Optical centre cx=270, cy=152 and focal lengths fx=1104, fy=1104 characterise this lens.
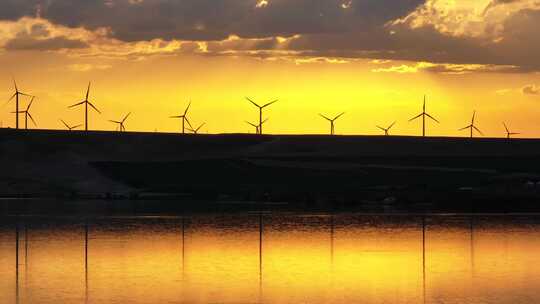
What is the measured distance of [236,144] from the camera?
196 metres

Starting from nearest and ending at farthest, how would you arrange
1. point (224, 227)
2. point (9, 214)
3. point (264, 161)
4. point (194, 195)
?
point (224, 227)
point (9, 214)
point (194, 195)
point (264, 161)

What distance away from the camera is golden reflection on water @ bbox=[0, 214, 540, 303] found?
4244 cm

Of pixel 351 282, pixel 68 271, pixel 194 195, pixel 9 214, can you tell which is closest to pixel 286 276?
pixel 351 282

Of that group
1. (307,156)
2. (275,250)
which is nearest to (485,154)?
(307,156)

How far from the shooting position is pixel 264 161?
167 m

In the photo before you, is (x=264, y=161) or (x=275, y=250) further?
(x=264, y=161)

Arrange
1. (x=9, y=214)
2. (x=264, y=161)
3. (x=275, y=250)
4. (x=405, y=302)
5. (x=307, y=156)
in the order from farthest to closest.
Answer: (x=307, y=156) → (x=264, y=161) → (x=9, y=214) → (x=275, y=250) → (x=405, y=302)

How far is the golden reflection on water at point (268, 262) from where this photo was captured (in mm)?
42438

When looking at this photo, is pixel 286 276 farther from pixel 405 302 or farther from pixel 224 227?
pixel 224 227

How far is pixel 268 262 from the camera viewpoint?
52.6 meters

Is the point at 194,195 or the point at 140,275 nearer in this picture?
the point at 140,275

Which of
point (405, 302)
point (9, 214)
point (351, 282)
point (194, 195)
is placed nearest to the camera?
point (405, 302)

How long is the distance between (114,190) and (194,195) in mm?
11705

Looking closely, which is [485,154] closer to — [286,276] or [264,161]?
[264,161]
